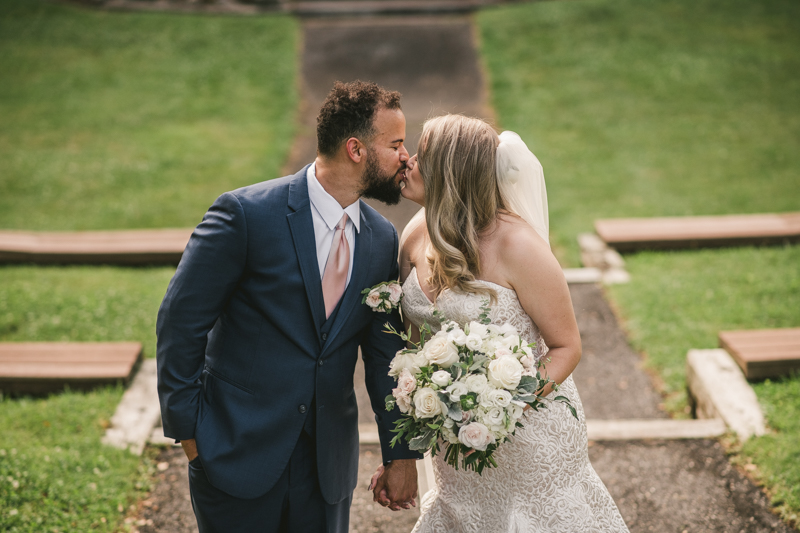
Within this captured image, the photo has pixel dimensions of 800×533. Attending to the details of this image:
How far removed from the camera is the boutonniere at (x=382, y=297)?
9.39 ft

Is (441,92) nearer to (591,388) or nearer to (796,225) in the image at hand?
(796,225)

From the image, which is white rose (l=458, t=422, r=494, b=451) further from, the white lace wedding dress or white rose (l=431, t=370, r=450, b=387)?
the white lace wedding dress

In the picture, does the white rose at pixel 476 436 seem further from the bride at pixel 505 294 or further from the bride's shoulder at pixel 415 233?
the bride's shoulder at pixel 415 233

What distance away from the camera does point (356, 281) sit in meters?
2.91

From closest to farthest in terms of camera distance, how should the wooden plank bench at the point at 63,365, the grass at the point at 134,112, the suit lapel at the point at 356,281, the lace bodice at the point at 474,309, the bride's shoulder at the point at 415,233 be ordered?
1. the suit lapel at the point at 356,281
2. the lace bodice at the point at 474,309
3. the bride's shoulder at the point at 415,233
4. the wooden plank bench at the point at 63,365
5. the grass at the point at 134,112

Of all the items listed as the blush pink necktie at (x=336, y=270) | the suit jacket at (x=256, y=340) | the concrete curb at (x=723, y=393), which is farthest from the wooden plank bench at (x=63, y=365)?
the concrete curb at (x=723, y=393)

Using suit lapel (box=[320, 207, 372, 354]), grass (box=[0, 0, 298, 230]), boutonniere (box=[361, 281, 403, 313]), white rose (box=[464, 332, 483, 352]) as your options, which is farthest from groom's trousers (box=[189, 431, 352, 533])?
grass (box=[0, 0, 298, 230])

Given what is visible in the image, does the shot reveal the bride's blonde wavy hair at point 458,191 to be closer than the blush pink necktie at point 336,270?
No

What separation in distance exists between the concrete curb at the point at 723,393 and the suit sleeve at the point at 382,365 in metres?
2.98

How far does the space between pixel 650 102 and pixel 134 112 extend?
10.2 meters

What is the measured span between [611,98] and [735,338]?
893 cm

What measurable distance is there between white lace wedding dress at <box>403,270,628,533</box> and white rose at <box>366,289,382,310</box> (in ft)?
0.94

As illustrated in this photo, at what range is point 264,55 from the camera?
15.1 m

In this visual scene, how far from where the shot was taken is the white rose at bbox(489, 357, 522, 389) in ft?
8.20
